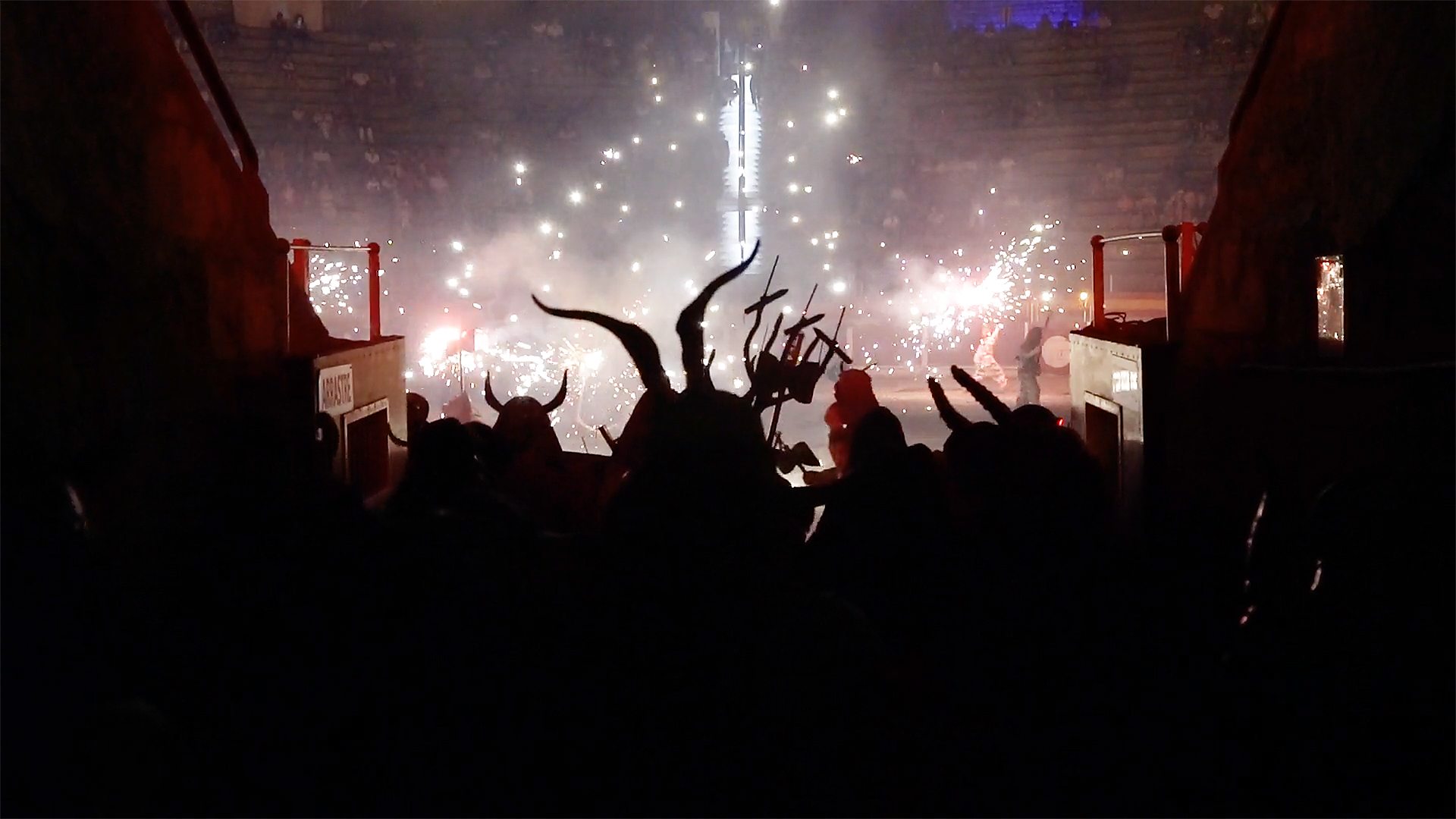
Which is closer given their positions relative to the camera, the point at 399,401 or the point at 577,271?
the point at 399,401

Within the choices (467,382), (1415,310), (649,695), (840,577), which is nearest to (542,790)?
(649,695)

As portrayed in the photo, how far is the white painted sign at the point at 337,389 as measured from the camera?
20.3 ft

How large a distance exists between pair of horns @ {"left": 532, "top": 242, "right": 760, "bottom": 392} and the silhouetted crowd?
24cm

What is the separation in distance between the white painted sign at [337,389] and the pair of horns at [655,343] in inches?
89.9

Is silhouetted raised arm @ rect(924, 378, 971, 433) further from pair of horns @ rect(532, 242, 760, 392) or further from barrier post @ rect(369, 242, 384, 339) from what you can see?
barrier post @ rect(369, 242, 384, 339)

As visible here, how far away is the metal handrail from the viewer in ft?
17.0

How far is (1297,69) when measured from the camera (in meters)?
4.87

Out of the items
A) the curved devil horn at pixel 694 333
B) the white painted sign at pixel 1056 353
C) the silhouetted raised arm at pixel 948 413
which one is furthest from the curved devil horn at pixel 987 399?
the white painted sign at pixel 1056 353

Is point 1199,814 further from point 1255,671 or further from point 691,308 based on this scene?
point 691,308

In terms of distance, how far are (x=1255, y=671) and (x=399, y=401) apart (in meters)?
6.44

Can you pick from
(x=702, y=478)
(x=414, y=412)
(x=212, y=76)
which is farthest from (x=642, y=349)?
(x=414, y=412)

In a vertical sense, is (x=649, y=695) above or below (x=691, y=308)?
below

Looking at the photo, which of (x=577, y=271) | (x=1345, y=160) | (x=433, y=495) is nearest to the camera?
(x=433, y=495)

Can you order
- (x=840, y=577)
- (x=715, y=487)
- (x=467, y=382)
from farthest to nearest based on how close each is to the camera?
(x=467, y=382) → (x=840, y=577) → (x=715, y=487)
